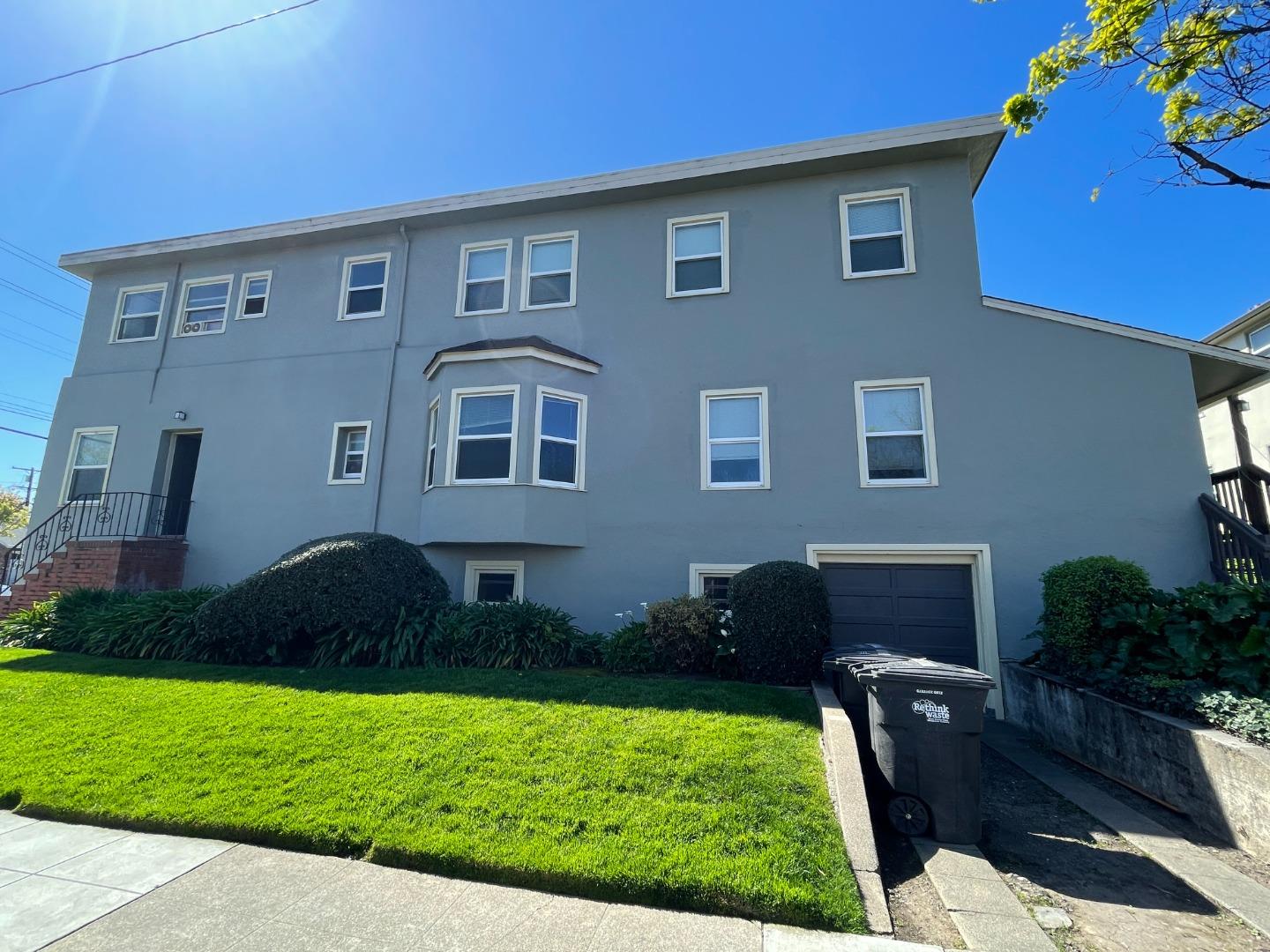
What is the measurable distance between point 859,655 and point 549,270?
860 cm

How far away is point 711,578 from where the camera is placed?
949cm

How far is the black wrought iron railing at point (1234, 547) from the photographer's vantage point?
7.00 meters

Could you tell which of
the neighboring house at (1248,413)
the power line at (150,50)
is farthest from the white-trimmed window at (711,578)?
the neighboring house at (1248,413)

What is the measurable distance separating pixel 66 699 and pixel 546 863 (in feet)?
20.8

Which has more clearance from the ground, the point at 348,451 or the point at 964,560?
the point at 348,451

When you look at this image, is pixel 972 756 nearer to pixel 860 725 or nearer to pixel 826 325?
pixel 860 725

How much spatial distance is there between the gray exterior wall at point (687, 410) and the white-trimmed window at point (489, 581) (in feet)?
0.63

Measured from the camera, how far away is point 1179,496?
26.6 ft

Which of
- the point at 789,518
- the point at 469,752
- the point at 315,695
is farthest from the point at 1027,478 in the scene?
the point at 315,695

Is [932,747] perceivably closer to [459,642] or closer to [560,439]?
[459,642]

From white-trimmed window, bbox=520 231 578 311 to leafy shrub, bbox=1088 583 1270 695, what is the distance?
362 inches

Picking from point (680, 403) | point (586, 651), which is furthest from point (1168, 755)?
point (680, 403)

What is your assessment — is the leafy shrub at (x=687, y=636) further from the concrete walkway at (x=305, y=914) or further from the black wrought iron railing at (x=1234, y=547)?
the black wrought iron railing at (x=1234, y=547)

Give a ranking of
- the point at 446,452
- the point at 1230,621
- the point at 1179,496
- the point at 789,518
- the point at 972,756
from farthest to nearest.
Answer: the point at 446,452, the point at 789,518, the point at 1179,496, the point at 1230,621, the point at 972,756
